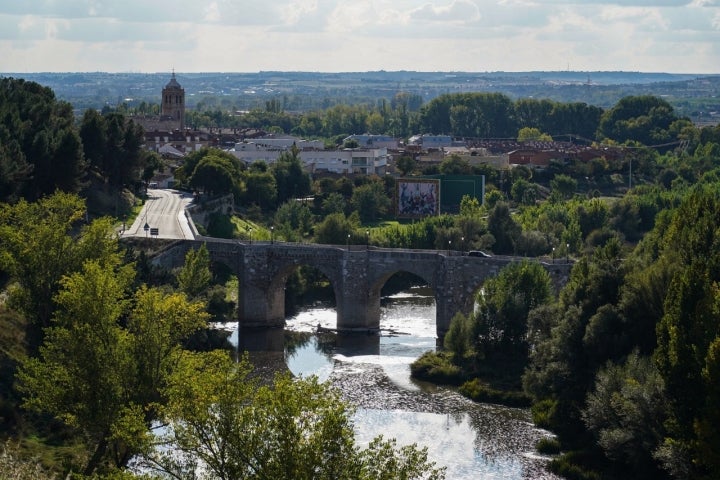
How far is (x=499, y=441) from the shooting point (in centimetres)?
4688

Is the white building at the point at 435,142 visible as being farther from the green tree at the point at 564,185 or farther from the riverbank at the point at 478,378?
the riverbank at the point at 478,378

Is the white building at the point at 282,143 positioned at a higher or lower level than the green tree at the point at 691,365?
lower

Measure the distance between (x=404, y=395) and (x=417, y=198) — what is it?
44.4 meters

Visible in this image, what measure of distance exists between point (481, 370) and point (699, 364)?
1797cm

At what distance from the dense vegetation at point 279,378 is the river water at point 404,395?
3.95 feet

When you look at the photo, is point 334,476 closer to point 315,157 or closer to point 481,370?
point 481,370

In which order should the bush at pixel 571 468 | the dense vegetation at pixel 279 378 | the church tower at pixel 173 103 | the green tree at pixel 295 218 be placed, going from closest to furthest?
the dense vegetation at pixel 279 378 → the bush at pixel 571 468 → the green tree at pixel 295 218 → the church tower at pixel 173 103

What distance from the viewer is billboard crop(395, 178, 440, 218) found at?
3770 inches

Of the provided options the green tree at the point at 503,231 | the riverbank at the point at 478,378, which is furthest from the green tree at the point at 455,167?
the riverbank at the point at 478,378

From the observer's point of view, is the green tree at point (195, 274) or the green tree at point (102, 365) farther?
the green tree at point (195, 274)

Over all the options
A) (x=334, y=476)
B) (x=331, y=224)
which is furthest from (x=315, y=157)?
(x=334, y=476)

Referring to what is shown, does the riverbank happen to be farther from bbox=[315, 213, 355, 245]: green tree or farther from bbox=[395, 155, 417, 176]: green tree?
bbox=[395, 155, 417, 176]: green tree

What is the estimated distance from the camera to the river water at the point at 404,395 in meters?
45.0

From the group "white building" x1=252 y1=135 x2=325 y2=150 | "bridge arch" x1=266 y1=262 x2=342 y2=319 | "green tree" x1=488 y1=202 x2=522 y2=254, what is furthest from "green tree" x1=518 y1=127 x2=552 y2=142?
"bridge arch" x1=266 y1=262 x2=342 y2=319
